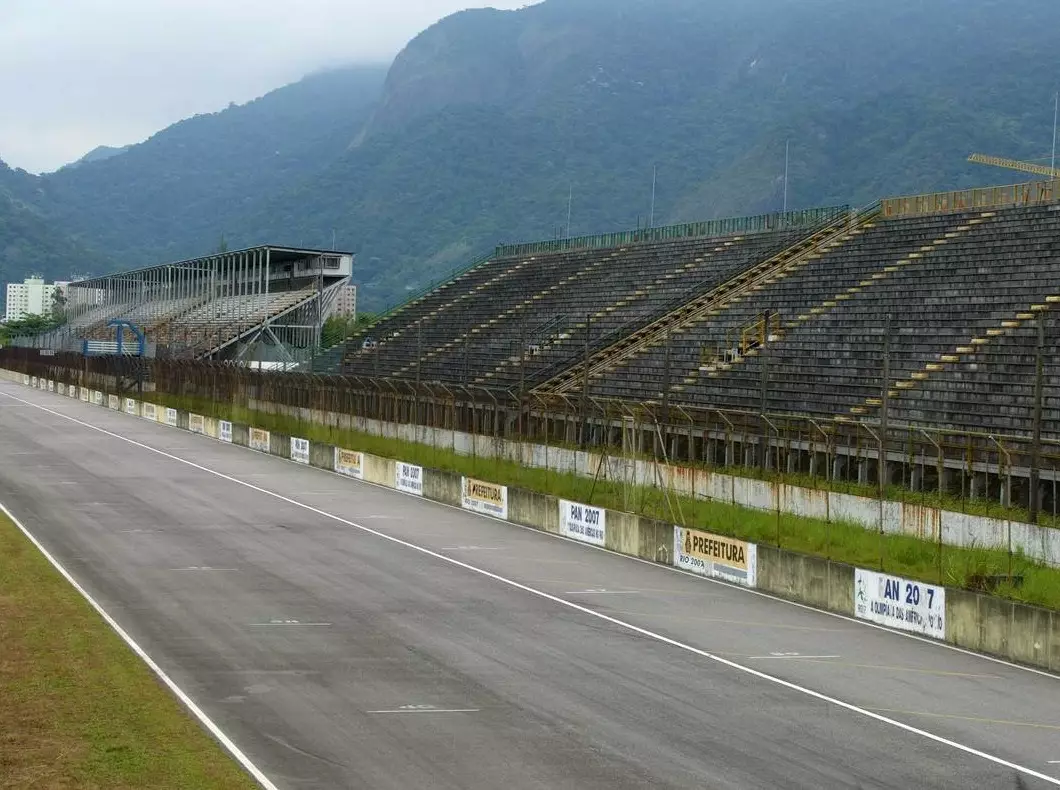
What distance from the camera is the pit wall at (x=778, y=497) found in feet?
103

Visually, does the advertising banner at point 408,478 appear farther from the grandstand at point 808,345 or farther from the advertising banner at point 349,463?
the grandstand at point 808,345

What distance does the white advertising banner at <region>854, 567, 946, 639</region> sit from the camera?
85.9 feet

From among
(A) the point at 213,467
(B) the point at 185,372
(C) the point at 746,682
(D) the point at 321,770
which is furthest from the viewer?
(B) the point at 185,372

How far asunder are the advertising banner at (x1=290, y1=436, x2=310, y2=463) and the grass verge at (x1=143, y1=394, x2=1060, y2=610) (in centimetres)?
484

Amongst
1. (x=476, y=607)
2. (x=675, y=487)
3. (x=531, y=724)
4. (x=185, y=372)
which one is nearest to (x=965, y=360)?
(x=675, y=487)

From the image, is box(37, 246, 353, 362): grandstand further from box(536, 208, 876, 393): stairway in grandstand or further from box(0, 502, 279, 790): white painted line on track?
box(0, 502, 279, 790): white painted line on track

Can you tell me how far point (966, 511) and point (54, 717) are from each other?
23773 mm

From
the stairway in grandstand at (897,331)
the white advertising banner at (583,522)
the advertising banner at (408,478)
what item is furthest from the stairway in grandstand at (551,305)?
the white advertising banner at (583,522)

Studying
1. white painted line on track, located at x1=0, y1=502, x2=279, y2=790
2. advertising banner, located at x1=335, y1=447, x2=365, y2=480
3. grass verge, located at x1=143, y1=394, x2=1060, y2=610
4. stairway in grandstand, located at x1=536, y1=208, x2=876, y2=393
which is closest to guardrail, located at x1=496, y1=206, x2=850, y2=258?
stairway in grandstand, located at x1=536, y1=208, x2=876, y2=393

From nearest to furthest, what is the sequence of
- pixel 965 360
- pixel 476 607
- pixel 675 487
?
pixel 476 607, pixel 675 487, pixel 965 360

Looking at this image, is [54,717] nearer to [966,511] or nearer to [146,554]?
[146,554]

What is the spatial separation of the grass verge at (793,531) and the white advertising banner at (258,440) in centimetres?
1098

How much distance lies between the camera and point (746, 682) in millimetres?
21875

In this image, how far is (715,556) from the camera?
3294cm
